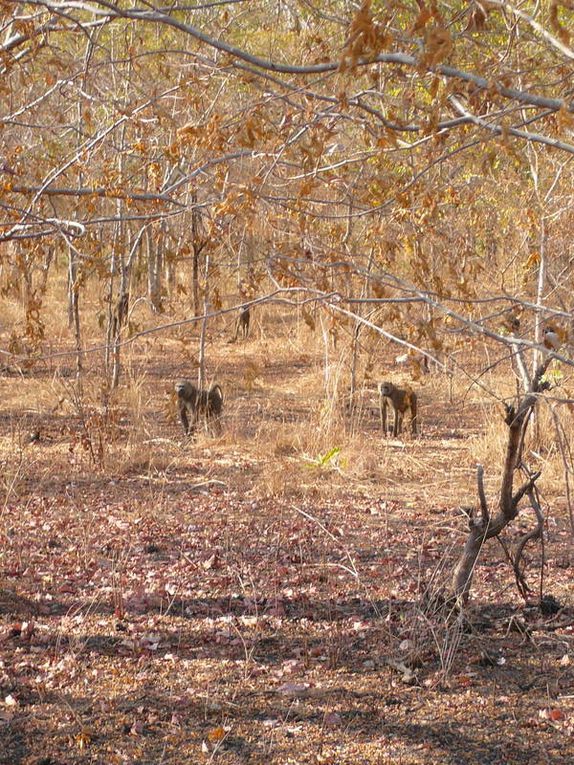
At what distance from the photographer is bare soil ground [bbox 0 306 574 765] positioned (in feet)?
12.2

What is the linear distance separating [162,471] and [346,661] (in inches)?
157

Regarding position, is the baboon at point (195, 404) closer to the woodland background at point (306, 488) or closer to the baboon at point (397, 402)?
the woodland background at point (306, 488)

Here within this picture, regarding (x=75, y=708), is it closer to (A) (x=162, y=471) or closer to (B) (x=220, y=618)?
(B) (x=220, y=618)

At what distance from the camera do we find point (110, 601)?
5020mm

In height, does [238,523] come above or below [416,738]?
above

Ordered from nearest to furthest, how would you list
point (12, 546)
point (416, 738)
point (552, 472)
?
point (416, 738) < point (12, 546) < point (552, 472)

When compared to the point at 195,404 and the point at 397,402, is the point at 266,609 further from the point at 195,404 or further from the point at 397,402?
the point at 397,402

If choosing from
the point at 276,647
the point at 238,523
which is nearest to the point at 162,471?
the point at 238,523

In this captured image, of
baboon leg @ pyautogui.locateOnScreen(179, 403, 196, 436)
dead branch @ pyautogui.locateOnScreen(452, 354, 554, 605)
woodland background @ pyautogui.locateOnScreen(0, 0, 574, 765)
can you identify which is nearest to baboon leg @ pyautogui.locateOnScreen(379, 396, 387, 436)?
woodland background @ pyautogui.locateOnScreen(0, 0, 574, 765)

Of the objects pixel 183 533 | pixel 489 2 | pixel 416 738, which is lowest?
pixel 416 738

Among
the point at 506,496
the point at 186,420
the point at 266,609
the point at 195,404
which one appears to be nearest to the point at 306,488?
the point at 195,404

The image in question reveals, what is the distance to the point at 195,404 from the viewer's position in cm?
909

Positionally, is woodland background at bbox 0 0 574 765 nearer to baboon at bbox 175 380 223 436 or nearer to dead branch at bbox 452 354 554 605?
dead branch at bbox 452 354 554 605

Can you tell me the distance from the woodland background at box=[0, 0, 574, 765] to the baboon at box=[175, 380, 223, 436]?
9.6 inches
